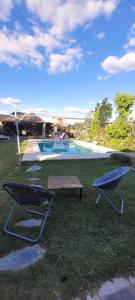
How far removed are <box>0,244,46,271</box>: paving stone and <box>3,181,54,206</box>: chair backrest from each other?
0.60m

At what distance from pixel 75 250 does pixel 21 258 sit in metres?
0.65

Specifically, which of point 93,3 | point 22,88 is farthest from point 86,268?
point 22,88

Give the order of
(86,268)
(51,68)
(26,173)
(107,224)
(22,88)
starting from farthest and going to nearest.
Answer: (22,88) < (51,68) < (26,173) < (107,224) < (86,268)

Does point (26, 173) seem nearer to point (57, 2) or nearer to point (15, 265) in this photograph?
point (15, 265)

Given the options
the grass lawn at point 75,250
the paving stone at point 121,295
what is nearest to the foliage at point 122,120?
the grass lawn at point 75,250

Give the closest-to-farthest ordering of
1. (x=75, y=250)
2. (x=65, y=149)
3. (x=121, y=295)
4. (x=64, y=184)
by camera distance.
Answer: (x=121, y=295), (x=75, y=250), (x=64, y=184), (x=65, y=149)

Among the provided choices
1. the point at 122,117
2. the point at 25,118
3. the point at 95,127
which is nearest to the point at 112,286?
the point at 122,117

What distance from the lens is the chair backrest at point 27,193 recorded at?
100 inches

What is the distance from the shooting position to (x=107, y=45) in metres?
13.8

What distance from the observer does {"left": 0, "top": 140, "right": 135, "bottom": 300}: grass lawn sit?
1.89m

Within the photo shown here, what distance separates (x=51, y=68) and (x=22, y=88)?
7.98m

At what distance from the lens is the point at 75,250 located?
96.0 inches

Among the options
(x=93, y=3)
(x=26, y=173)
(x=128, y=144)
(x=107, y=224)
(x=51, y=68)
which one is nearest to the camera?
(x=107, y=224)

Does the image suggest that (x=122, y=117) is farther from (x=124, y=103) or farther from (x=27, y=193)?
(x=27, y=193)
